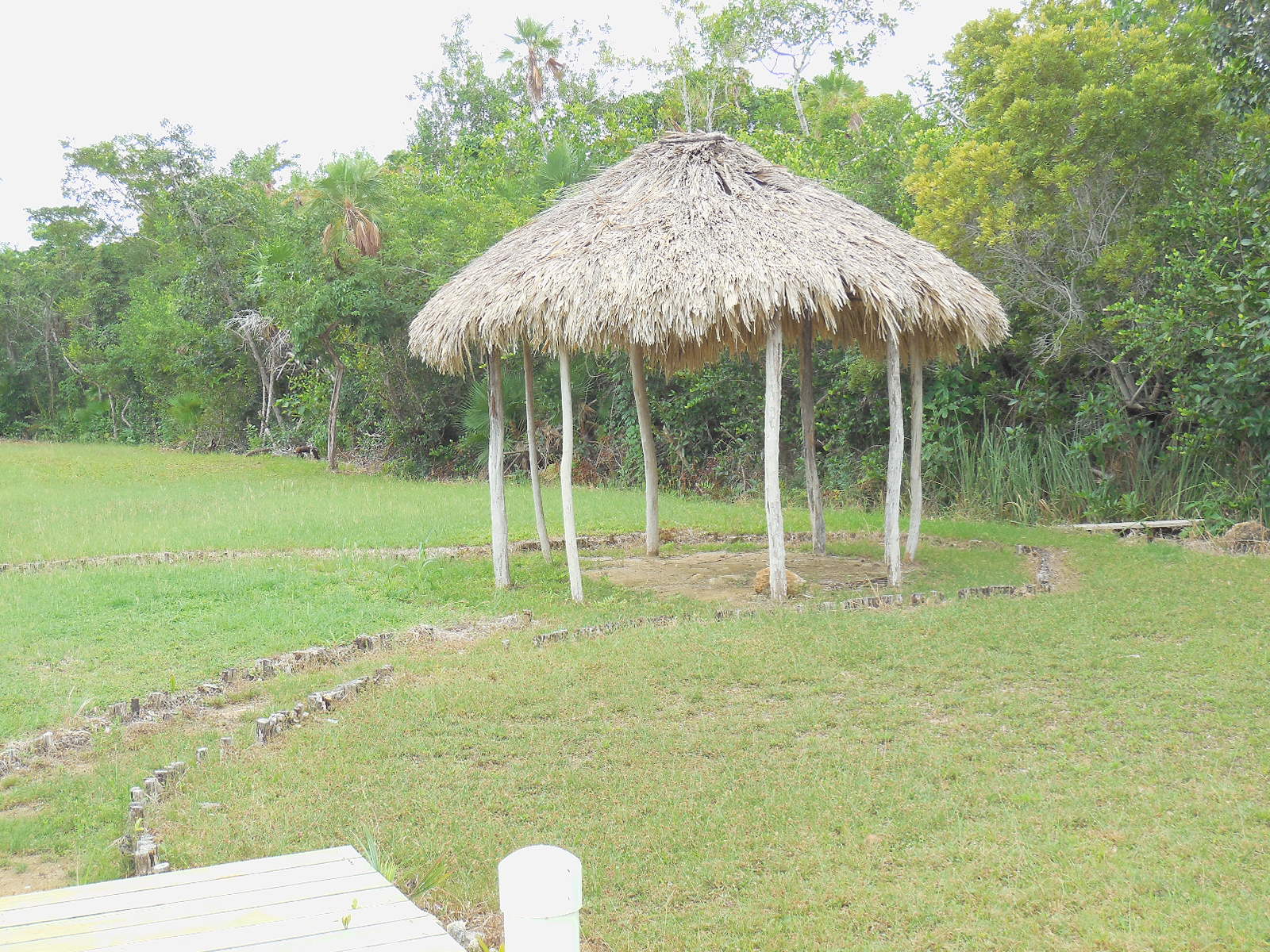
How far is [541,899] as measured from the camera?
185 cm

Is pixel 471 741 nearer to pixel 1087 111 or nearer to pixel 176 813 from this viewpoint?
pixel 176 813

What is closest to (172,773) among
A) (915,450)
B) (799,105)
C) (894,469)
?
(894,469)

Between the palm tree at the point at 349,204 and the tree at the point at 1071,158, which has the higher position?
the palm tree at the point at 349,204

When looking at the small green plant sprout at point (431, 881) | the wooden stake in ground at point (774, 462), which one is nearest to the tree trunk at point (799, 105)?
the wooden stake in ground at point (774, 462)

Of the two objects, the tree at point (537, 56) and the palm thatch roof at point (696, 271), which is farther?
the tree at point (537, 56)

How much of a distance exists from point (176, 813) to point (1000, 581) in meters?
6.84

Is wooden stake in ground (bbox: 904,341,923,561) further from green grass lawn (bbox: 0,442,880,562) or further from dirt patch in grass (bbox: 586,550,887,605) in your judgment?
green grass lawn (bbox: 0,442,880,562)

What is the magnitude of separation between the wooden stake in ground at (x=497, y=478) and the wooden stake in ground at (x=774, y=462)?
233 centimetres

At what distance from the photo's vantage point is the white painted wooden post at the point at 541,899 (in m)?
1.85

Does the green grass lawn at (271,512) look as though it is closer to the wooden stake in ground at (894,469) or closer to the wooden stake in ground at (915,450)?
the wooden stake in ground at (915,450)

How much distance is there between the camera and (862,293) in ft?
27.5

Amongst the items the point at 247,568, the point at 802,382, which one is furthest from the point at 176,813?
the point at 802,382

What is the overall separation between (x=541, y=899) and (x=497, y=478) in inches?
304

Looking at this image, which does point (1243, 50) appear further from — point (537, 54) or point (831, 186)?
point (537, 54)
